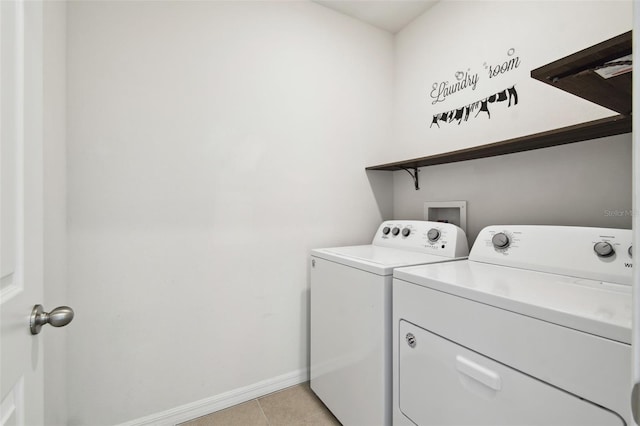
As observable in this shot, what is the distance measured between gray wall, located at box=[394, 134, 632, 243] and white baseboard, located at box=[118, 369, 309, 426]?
1.43 meters

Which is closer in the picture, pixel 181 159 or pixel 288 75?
pixel 181 159

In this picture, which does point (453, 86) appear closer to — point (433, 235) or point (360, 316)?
point (433, 235)

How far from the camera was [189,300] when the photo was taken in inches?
58.8

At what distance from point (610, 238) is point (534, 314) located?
55cm

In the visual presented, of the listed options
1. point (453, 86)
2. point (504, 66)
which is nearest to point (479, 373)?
point (504, 66)

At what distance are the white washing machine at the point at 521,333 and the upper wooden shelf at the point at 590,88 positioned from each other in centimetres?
38

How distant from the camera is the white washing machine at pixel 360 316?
3.85ft

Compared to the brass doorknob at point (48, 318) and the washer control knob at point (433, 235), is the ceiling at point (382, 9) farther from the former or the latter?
the brass doorknob at point (48, 318)

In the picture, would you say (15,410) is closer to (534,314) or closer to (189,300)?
(189,300)

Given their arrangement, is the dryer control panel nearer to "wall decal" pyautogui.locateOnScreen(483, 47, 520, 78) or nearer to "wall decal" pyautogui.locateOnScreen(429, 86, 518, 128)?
"wall decal" pyautogui.locateOnScreen(429, 86, 518, 128)

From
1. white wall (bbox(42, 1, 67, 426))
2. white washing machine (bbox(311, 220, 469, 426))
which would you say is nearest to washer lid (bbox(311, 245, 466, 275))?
white washing machine (bbox(311, 220, 469, 426))

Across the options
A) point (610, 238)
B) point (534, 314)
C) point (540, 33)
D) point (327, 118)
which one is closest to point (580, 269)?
point (610, 238)

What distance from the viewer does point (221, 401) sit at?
1.57m

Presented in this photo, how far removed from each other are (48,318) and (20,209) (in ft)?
0.77
